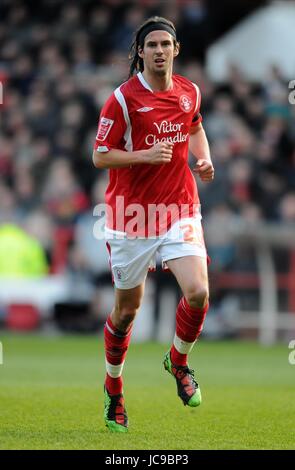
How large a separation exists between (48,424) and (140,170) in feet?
5.40

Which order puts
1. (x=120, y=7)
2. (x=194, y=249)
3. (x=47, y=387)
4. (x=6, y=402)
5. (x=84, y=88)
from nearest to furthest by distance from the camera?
(x=194, y=249) < (x=6, y=402) < (x=47, y=387) < (x=84, y=88) < (x=120, y=7)

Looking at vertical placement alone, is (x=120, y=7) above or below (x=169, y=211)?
above

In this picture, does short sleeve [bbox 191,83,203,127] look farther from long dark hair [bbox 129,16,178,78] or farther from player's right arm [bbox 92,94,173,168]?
player's right arm [bbox 92,94,173,168]

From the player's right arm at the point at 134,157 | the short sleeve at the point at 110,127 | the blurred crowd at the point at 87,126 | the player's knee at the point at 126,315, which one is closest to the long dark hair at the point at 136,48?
the short sleeve at the point at 110,127

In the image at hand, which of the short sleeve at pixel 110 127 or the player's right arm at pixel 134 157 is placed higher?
the short sleeve at pixel 110 127

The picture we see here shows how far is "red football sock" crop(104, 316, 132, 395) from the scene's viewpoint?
7.64 metres

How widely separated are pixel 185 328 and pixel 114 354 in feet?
1.71

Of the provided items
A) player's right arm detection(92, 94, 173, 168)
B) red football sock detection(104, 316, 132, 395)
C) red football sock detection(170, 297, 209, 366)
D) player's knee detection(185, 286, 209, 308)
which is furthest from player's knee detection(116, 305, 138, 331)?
player's right arm detection(92, 94, 173, 168)

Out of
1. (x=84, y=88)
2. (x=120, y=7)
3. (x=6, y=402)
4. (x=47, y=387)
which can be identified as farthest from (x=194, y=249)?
(x=120, y=7)

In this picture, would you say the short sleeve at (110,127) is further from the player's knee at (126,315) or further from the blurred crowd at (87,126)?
the blurred crowd at (87,126)

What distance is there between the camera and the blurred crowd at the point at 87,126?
16.8 metres

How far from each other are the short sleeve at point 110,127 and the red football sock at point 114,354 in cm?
110

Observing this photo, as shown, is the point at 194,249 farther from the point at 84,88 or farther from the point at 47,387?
the point at 84,88
